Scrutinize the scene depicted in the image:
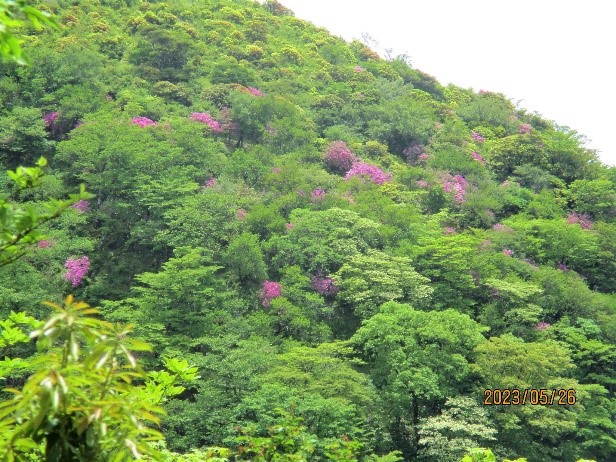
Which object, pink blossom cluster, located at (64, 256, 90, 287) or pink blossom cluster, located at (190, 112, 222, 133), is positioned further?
pink blossom cluster, located at (190, 112, 222, 133)

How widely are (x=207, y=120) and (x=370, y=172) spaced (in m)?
7.41

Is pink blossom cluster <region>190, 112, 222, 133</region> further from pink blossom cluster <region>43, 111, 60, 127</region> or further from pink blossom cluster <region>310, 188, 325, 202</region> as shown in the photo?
pink blossom cluster <region>310, 188, 325, 202</region>

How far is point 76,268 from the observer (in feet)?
47.3

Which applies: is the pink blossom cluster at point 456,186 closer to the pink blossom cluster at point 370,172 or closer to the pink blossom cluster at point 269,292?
the pink blossom cluster at point 370,172

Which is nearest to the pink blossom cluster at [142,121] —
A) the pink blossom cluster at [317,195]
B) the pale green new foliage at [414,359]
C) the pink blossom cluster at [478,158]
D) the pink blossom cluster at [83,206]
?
the pink blossom cluster at [83,206]

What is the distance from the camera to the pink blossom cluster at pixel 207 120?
22016 millimetres

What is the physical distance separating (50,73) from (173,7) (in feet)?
41.1

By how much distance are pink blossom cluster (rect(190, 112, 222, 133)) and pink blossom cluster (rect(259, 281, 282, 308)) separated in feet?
31.2

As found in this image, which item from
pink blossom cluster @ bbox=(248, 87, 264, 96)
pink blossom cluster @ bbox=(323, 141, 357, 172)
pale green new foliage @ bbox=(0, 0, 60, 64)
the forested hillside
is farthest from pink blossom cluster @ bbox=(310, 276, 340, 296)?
pale green new foliage @ bbox=(0, 0, 60, 64)

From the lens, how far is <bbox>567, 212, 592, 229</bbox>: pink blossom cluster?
21281mm

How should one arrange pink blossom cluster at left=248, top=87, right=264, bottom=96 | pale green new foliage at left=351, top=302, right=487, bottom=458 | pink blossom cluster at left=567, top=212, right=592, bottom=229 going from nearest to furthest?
Result: pale green new foliage at left=351, top=302, right=487, bottom=458 → pink blossom cluster at left=567, top=212, right=592, bottom=229 → pink blossom cluster at left=248, top=87, right=264, bottom=96

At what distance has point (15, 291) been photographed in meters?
11.6

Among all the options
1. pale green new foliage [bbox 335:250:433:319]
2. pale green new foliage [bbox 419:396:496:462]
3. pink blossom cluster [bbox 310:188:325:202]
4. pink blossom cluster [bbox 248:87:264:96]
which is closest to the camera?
pale green new foliage [bbox 419:396:496:462]

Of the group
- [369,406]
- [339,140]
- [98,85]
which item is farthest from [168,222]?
[339,140]
